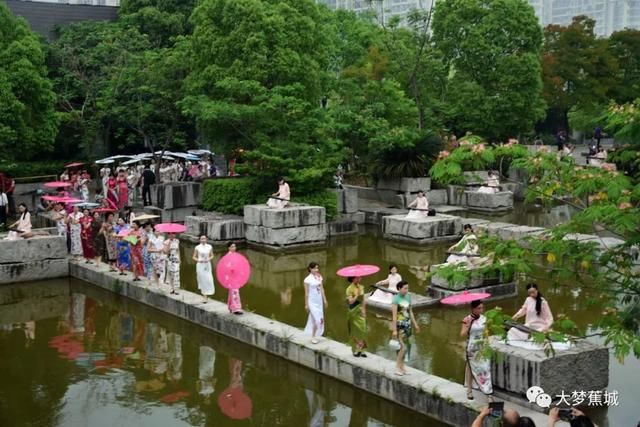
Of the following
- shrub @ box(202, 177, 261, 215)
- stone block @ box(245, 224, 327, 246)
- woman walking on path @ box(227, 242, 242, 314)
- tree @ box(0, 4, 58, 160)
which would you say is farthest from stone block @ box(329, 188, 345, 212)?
woman walking on path @ box(227, 242, 242, 314)

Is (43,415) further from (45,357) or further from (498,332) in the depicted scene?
(498,332)

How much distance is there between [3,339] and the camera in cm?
1441

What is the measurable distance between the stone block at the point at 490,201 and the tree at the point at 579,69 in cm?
1503

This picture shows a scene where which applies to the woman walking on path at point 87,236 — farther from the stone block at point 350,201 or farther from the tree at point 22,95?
the stone block at point 350,201

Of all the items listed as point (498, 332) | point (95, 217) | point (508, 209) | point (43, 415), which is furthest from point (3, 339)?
point (508, 209)

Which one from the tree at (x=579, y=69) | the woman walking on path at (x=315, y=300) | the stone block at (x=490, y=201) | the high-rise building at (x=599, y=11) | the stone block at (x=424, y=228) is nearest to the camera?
the woman walking on path at (x=315, y=300)

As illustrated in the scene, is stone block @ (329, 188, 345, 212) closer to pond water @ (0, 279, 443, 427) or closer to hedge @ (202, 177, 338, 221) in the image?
hedge @ (202, 177, 338, 221)

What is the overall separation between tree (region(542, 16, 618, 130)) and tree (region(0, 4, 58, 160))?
26.3 m

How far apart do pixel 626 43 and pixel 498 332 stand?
41.7 m

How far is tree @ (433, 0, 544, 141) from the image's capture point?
34094 mm

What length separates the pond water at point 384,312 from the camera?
466 inches

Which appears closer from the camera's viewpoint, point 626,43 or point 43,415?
point 43,415

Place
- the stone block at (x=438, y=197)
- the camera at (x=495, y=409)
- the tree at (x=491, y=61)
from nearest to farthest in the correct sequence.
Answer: the camera at (x=495, y=409)
the stone block at (x=438, y=197)
the tree at (x=491, y=61)

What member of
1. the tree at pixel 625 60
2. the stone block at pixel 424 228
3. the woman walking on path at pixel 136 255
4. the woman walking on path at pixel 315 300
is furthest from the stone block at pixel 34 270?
the tree at pixel 625 60
